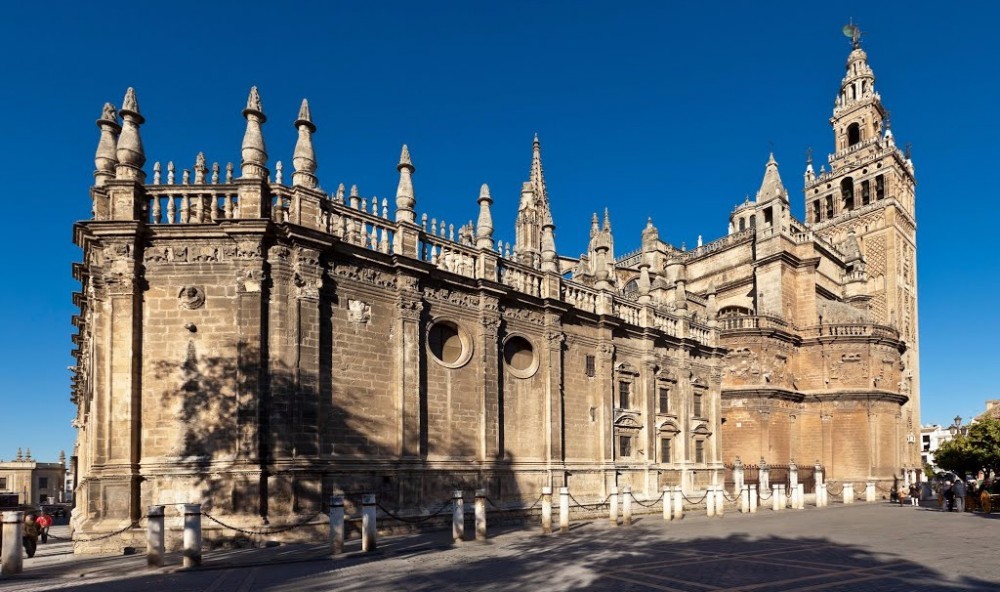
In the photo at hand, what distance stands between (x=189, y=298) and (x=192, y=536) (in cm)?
618

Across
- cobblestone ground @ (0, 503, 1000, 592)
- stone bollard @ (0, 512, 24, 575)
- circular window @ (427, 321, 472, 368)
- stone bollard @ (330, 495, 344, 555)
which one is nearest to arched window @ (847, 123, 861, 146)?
cobblestone ground @ (0, 503, 1000, 592)

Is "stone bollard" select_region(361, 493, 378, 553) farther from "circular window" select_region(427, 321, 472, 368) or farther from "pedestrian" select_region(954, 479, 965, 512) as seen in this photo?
"pedestrian" select_region(954, 479, 965, 512)

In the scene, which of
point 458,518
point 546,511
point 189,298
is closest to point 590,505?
point 546,511

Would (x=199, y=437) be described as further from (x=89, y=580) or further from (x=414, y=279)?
(x=414, y=279)

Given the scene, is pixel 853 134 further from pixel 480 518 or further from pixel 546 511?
pixel 480 518

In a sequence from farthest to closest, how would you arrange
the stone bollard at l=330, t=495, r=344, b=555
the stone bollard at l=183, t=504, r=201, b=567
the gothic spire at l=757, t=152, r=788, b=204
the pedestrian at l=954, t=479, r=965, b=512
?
the gothic spire at l=757, t=152, r=788, b=204 → the pedestrian at l=954, t=479, r=965, b=512 → the stone bollard at l=330, t=495, r=344, b=555 → the stone bollard at l=183, t=504, r=201, b=567

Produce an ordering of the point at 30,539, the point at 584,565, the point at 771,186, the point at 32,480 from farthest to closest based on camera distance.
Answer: the point at 32,480, the point at 771,186, the point at 30,539, the point at 584,565

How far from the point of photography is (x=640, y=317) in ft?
96.2

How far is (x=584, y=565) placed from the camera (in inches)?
515

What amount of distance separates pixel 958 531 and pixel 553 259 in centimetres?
1528

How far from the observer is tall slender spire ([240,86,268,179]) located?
55.9 ft

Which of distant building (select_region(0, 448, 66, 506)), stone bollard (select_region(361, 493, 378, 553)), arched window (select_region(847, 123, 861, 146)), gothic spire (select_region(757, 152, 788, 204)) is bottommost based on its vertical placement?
distant building (select_region(0, 448, 66, 506))

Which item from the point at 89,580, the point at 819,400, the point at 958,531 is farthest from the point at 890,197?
the point at 89,580

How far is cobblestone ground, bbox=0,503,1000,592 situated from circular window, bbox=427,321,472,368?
17.7 ft
